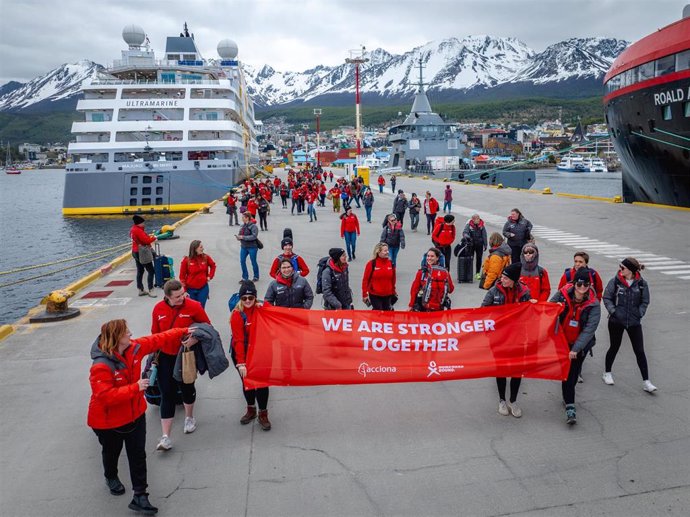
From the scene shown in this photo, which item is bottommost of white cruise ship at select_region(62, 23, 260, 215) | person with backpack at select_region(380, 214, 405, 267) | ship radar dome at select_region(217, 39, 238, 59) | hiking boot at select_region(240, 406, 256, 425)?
hiking boot at select_region(240, 406, 256, 425)

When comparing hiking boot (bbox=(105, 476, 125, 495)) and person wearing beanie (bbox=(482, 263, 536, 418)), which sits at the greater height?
person wearing beanie (bbox=(482, 263, 536, 418))

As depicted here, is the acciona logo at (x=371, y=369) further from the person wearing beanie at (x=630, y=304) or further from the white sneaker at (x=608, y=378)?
the white sneaker at (x=608, y=378)

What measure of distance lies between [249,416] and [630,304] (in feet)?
15.0

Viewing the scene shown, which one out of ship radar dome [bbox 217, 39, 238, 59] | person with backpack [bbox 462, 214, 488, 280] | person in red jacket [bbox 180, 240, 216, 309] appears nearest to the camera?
person in red jacket [bbox 180, 240, 216, 309]

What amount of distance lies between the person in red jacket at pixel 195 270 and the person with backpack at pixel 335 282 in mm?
2200

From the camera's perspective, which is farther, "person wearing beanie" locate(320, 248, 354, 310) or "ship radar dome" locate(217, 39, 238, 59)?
"ship radar dome" locate(217, 39, 238, 59)

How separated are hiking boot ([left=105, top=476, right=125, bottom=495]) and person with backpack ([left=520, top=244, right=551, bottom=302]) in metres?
5.16

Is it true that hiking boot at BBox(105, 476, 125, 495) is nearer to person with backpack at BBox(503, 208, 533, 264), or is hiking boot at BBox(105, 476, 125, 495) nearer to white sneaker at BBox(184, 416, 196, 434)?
white sneaker at BBox(184, 416, 196, 434)

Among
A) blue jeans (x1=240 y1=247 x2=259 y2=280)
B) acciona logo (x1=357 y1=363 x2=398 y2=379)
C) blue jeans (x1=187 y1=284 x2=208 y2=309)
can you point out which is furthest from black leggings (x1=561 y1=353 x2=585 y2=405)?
blue jeans (x1=240 y1=247 x2=259 y2=280)

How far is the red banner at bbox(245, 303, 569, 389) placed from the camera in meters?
5.74

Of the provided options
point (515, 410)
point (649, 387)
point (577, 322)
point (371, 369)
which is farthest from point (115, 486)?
point (649, 387)

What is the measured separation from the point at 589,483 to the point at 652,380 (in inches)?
107

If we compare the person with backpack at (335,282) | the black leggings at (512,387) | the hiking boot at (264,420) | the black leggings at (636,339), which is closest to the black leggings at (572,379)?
the black leggings at (512,387)

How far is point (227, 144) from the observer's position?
39.2 m
